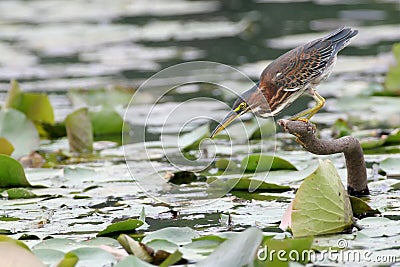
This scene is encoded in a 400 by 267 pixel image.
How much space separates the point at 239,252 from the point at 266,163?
2094 millimetres

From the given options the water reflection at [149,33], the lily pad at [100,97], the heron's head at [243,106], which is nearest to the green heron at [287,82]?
the heron's head at [243,106]

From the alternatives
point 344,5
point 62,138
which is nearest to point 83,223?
point 62,138

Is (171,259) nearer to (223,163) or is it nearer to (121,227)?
(121,227)

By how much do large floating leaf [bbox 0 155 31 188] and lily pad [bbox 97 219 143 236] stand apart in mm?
1188

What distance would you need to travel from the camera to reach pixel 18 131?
20.5 feet

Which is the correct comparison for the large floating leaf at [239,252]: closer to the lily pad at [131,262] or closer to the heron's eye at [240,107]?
the lily pad at [131,262]

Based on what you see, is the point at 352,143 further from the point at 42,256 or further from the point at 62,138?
the point at 62,138

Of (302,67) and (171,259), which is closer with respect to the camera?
(171,259)

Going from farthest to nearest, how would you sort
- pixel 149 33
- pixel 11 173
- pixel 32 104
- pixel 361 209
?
pixel 149 33, pixel 32 104, pixel 11 173, pixel 361 209

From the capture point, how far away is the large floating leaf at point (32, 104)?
683 cm

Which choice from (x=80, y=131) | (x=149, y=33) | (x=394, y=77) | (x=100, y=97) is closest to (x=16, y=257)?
(x=80, y=131)

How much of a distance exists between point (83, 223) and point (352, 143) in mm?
1485

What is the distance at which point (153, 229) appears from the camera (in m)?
4.35

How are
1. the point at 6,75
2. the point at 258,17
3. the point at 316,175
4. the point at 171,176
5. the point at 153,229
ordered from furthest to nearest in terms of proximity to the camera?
the point at 258,17, the point at 6,75, the point at 171,176, the point at 153,229, the point at 316,175
